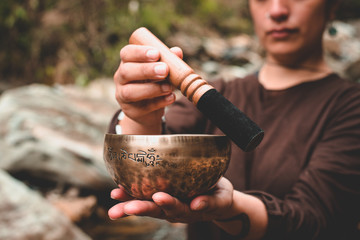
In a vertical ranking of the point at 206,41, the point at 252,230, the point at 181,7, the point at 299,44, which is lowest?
the point at 252,230

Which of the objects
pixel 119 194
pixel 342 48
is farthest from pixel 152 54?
pixel 342 48

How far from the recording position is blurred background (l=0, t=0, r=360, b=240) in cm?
295

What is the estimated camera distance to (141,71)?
2.77 feet

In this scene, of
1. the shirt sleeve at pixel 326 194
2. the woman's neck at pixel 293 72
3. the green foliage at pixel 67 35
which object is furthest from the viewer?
the green foliage at pixel 67 35

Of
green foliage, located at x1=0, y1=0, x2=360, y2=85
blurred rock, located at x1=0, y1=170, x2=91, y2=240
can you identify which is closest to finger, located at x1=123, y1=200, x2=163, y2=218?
blurred rock, located at x1=0, y1=170, x2=91, y2=240

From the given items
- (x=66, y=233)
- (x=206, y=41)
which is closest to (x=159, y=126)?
(x=66, y=233)

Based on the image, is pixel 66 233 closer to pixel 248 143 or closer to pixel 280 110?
pixel 280 110

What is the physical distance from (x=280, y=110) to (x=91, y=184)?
2332 millimetres

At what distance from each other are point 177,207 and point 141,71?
0.37m

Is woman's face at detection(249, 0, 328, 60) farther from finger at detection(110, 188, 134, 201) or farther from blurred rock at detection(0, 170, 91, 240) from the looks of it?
blurred rock at detection(0, 170, 91, 240)

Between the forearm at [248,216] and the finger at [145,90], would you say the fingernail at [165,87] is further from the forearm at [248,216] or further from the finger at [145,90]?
the forearm at [248,216]

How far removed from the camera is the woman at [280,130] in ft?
2.87

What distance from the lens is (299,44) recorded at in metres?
1.40

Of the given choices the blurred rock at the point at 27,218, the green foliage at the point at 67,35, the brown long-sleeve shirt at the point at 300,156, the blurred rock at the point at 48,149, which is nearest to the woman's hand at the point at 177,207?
the brown long-sleeve shirt at the point at 300,156
